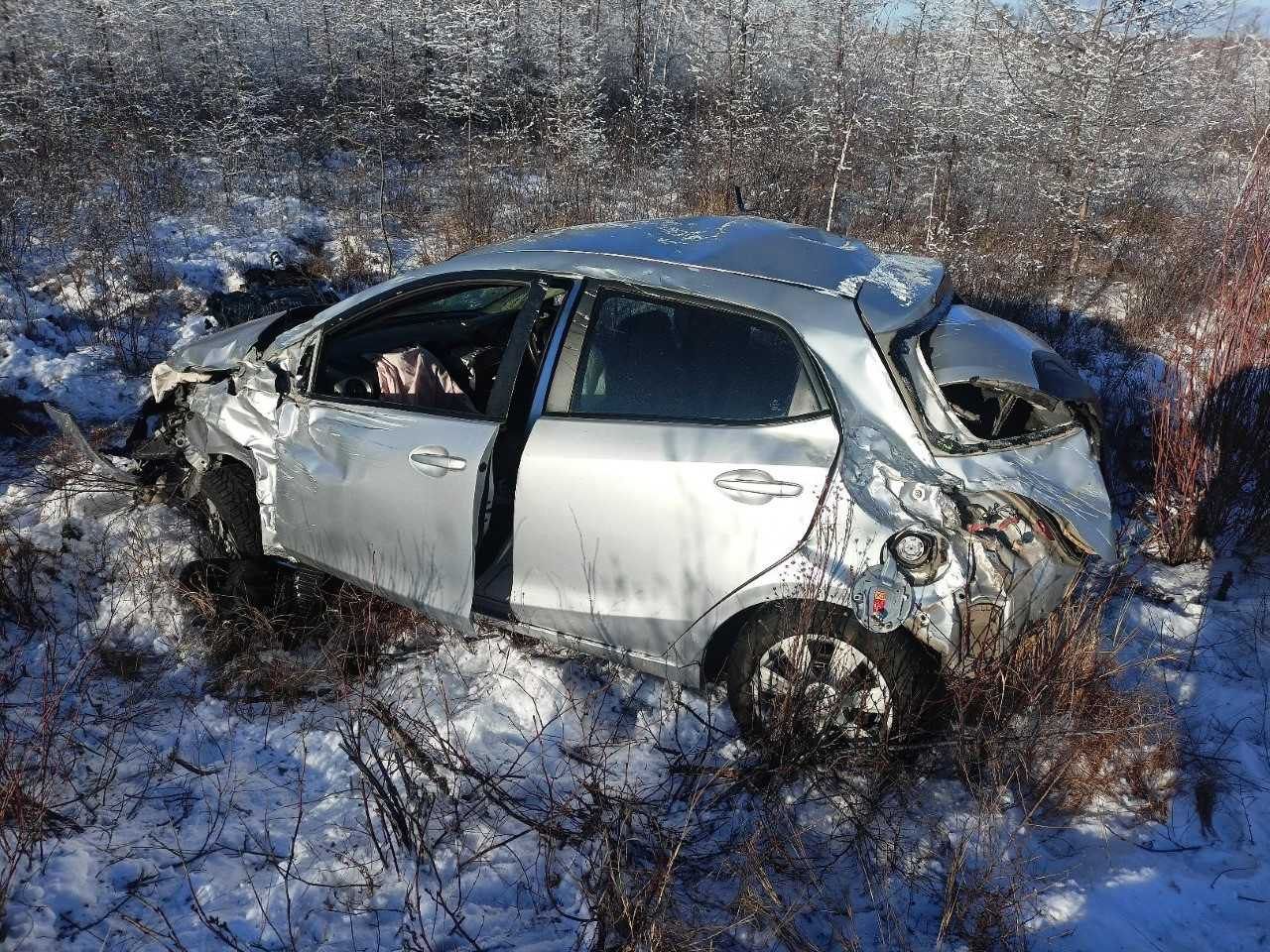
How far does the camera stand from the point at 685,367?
2775 mm

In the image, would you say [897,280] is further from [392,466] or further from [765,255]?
[392,466]

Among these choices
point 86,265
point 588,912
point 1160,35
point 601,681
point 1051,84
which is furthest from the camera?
point 1051,84

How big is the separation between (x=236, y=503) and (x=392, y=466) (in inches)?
44.0

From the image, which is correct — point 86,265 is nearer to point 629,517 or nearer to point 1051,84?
point 629,517

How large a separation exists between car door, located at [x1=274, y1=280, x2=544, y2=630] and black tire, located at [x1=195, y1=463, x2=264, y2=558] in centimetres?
29

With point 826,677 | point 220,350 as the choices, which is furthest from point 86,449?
point 826,677

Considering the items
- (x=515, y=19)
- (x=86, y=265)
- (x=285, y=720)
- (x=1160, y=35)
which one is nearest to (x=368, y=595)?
(x=285, y=720)

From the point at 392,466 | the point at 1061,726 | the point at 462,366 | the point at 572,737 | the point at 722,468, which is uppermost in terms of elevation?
the point at 722,468

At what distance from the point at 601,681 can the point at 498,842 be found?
3.05 ft

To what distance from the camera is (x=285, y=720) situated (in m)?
3.06

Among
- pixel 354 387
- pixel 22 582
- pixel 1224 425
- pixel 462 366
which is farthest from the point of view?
pixel 1224 425

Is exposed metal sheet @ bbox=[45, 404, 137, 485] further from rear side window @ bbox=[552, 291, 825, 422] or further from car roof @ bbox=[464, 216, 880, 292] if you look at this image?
rear side window @ bbox=[552, 291, 825, 422]

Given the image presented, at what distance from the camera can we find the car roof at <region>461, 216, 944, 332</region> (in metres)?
2.78

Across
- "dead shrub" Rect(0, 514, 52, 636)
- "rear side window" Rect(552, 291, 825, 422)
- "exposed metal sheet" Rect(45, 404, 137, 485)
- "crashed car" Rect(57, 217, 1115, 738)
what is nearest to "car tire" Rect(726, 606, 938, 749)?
"crashed car" Rect(57, 217, 1115, 738)
